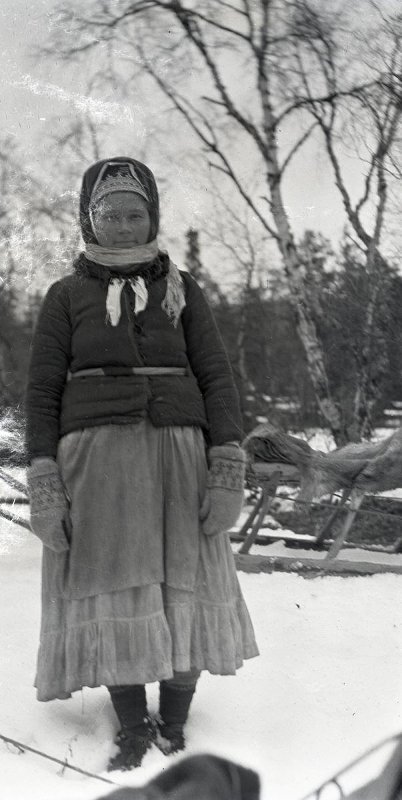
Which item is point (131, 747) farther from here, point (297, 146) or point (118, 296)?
point (297, 146)

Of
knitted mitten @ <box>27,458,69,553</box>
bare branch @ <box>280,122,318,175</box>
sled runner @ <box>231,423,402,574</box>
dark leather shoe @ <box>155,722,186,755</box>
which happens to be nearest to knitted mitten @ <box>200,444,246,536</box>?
sled runner @ <box>231,423,402,574</box>

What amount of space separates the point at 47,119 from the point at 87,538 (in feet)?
3.14

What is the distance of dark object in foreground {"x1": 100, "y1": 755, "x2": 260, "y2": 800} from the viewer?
5.31 feet

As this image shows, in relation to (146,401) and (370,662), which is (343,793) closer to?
(370,662)

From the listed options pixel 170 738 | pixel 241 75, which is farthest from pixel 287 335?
pixel 170 738

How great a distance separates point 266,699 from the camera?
184 centimetres

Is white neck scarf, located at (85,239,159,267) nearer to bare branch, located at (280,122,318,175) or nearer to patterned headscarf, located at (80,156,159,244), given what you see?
patterned headscarf, located at (80,156,159,244)

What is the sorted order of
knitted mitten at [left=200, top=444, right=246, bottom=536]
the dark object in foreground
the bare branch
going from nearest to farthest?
1. the dark object in foreground
2. knitted mitten at [left=200, top=444, right=246, bottom=536]
3. the bare branch

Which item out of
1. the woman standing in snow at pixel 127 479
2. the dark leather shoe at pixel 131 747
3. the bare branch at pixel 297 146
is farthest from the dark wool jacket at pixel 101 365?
the dark leather shoe at pixel 131 747

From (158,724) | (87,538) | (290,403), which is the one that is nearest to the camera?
(87,538)

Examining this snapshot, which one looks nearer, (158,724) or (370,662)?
(158,724)

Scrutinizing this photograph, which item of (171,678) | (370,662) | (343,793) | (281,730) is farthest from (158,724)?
(370,662)

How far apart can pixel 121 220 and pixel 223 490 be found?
0.65m

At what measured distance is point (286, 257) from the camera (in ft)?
6.37
